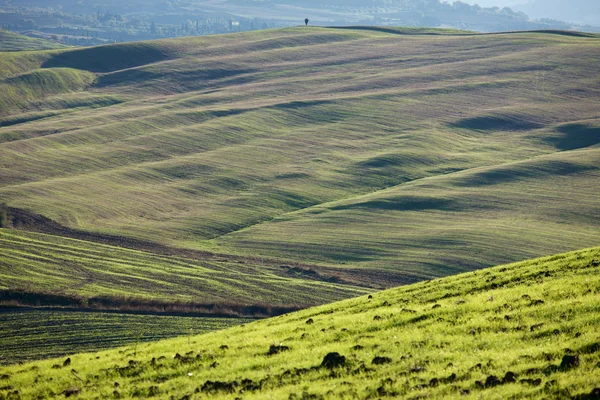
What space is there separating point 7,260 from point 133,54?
119 meters

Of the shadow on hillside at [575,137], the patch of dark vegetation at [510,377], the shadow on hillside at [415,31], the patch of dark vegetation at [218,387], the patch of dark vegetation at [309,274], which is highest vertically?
the shadow on hillside at [415,31]

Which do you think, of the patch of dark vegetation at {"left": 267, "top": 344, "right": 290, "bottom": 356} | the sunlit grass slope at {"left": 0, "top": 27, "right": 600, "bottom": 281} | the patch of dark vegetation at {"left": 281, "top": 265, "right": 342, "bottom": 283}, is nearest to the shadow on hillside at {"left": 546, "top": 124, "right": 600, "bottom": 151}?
the sunlit grass slope at {"left": 0, "top": 27, "right": 600, "bottom": 281}

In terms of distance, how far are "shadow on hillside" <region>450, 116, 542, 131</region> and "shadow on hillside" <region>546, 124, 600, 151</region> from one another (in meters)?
4.99

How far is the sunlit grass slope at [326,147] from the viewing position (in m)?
70.2

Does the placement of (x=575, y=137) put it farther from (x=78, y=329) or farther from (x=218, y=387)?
(x=218, y=387)

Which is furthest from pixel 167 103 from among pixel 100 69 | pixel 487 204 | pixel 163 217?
pixel 487 204

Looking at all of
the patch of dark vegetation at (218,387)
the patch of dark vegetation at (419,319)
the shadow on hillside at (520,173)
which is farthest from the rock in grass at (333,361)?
the shadow on hillside at (520,173)

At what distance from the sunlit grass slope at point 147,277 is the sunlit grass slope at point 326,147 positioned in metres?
5.52

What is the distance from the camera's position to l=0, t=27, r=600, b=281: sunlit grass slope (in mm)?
70188

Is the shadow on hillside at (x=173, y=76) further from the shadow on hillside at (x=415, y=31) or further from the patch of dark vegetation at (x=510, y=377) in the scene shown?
the patch of dark vegetation at (x=510, y=377)

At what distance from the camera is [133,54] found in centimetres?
16875

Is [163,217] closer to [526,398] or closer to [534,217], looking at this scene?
[534,217]

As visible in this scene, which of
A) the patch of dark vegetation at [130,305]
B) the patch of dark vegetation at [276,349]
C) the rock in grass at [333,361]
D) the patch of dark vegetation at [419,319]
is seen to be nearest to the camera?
the rock in grass at [333,361]

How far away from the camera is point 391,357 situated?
16109 mm
